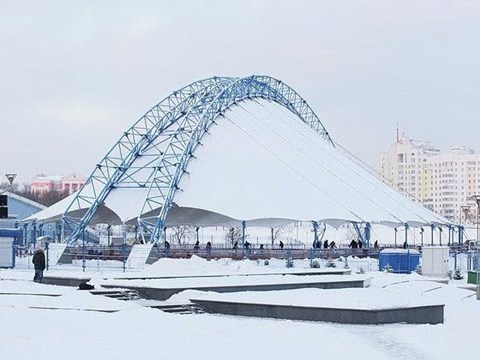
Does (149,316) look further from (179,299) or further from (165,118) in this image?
(165,118)

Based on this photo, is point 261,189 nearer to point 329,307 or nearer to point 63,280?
point 63,280

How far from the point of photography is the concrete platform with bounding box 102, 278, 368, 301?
23969 millimetres

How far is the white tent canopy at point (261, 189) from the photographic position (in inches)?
A: 2111

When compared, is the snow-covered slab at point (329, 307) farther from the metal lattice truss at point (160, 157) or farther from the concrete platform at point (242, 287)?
the metal lattice truss at point (160, 157)

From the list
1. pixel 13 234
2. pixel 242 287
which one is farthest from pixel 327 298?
pixel 13 234

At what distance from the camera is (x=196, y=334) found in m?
16.3

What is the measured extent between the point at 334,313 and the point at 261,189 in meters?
34.8

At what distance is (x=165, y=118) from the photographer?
61.7 metres

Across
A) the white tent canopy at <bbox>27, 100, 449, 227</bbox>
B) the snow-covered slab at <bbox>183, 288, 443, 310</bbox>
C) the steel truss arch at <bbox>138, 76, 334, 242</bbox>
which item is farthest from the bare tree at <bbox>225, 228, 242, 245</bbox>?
the snow-covered slab at <bbox>183, 288, 443, 310</bbox>

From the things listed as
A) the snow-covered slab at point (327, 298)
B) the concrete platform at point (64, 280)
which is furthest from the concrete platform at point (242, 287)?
the concrete platform at point (64, 280)

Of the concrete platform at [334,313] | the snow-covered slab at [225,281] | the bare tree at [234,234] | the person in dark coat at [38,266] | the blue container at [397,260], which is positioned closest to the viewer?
the concrete platform at [334,313]

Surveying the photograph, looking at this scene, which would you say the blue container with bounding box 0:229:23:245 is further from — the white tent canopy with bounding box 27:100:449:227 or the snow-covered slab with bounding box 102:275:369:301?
the snow-covered slab with bounding box 102:275:369:301

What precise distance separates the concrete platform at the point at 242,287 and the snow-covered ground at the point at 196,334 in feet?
2.96

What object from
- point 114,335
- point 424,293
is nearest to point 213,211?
point 424,293
